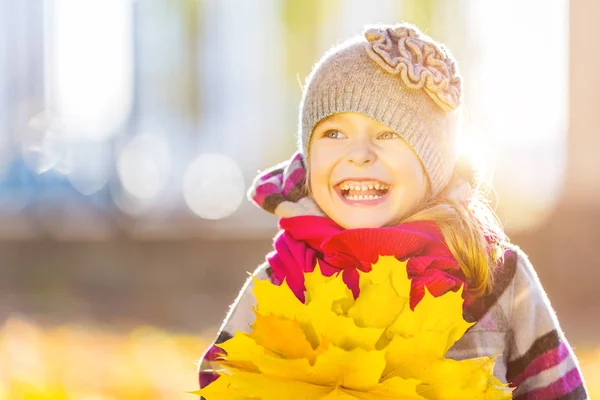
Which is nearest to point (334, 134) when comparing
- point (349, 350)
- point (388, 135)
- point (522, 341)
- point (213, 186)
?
point (388, 135)

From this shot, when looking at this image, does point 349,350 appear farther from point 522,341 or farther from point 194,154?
point 194,154

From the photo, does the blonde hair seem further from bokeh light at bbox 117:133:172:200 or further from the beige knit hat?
bokeh light at bbox 117:133:172:200

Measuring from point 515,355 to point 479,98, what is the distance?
14.7 feet

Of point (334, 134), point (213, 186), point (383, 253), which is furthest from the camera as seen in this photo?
point (213, 186)

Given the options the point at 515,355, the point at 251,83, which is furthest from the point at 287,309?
the point at 251,83

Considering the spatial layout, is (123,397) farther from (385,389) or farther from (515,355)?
(385,389)

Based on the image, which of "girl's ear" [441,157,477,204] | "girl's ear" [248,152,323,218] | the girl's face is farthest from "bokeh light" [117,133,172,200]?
the girl's face

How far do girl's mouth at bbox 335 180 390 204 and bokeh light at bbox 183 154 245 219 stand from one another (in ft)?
18.8

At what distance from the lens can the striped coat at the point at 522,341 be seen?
1.97 m

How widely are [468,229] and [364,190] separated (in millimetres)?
218

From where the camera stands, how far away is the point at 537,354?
6.55ft

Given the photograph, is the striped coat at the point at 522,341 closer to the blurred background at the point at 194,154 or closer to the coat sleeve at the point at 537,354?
the coat sleeve at the point at 537,354

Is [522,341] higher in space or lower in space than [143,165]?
higher

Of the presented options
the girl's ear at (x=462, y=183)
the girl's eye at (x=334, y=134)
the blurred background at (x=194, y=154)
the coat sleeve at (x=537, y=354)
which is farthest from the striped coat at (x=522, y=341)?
the blurred background at (x=194, y=154)
